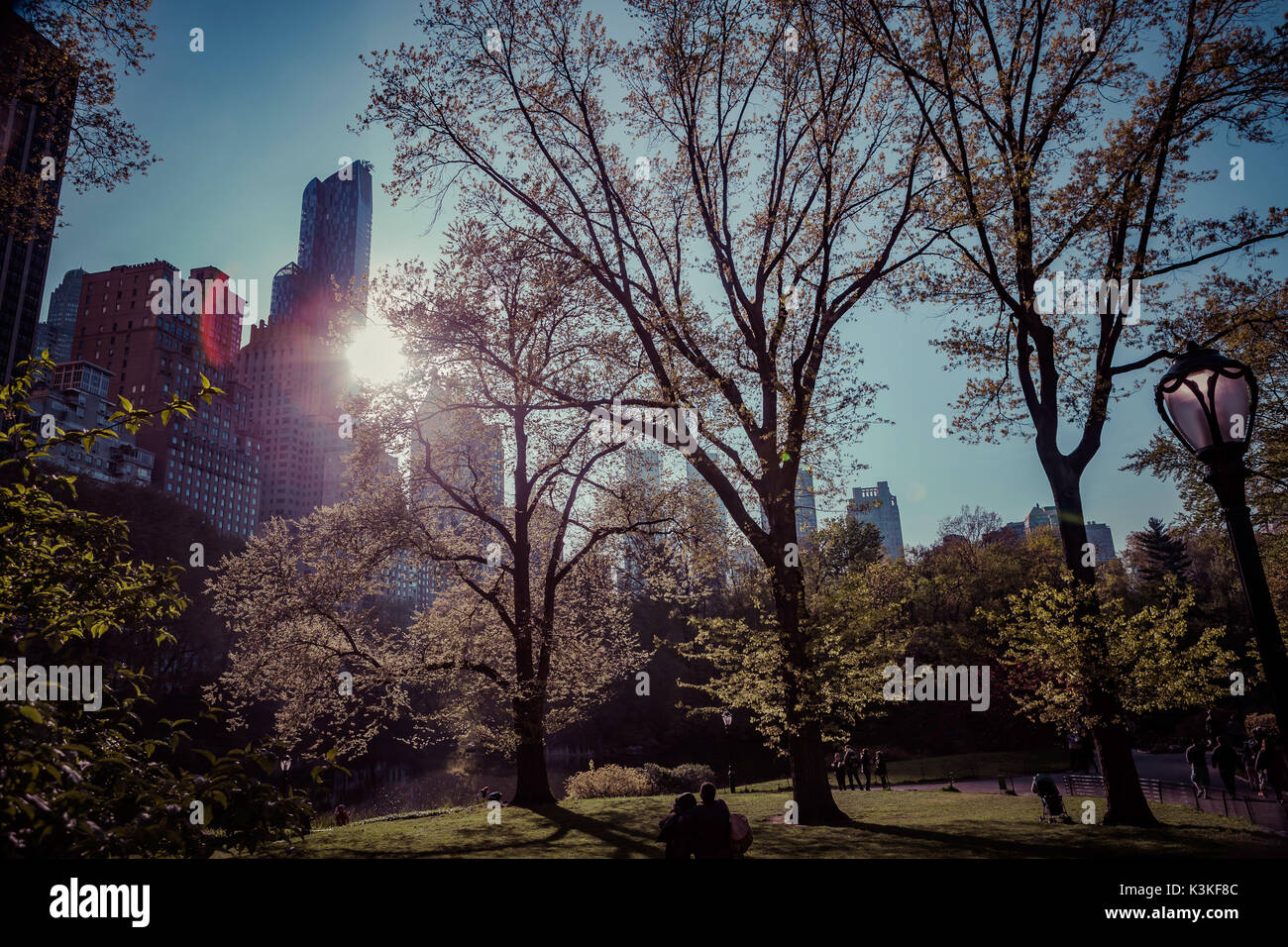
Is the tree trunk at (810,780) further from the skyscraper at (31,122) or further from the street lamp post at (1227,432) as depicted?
the skyscraper at (31,122)

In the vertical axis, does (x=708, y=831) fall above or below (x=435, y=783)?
above

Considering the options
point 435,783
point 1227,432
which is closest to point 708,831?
point 1227,432

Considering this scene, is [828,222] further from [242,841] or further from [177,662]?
[177,662]

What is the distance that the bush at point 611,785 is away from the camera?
2570 centimetres

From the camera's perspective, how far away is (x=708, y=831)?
7027mm

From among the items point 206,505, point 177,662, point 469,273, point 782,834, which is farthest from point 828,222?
point 206,505

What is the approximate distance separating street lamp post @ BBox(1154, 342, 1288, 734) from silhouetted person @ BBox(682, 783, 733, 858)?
472cm

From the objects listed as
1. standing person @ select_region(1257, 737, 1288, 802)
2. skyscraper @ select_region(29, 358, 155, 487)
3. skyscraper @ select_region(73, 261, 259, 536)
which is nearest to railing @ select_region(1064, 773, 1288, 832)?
A: standing person @ select_region(1257, 737, 1288, 802)

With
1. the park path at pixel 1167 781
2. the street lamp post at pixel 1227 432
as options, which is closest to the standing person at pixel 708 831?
the street lamp post at pixel 1227 432

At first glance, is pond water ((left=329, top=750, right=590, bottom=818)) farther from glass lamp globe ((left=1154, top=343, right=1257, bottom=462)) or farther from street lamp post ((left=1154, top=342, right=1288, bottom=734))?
glass lamp globe ((left=1154, top=343, right=1257, bottom=462))

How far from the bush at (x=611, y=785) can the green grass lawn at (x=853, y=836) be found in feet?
25.6

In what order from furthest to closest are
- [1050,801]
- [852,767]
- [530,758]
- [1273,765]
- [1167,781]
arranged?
[852,767] < [1167,781] < [530,758] < [1050,801] < [1273,765]

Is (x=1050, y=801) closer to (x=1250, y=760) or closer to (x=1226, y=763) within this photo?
(x=1226, y=763)
